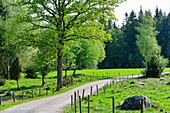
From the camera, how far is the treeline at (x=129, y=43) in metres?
112

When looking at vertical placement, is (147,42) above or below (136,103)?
above

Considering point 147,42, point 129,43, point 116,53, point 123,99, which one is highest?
point 129,43

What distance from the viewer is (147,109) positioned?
13703 mm

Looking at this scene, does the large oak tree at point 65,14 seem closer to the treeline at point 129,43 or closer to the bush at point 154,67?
the bush at point 154,67

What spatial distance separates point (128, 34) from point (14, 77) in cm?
9202

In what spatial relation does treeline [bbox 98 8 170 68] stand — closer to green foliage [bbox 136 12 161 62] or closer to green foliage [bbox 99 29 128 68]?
green foliage [bbox 99 29 128 68]

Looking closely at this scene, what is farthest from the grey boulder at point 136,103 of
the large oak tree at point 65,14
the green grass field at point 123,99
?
the large oak tree at point 65,14

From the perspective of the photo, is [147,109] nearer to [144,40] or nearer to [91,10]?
[91,10]

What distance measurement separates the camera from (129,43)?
388ft

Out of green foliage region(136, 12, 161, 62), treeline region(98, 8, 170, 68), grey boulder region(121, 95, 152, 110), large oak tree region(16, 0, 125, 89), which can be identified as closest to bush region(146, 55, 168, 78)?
green foliage region(136, 12, 161, 62)

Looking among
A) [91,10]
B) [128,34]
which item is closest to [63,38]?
[91,10]

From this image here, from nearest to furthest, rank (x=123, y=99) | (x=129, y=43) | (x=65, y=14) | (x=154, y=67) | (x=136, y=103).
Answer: (x=136, y=103), (x=123, y=99), (x=65, y=14), (x=154, y=67), (x=129, y=43)

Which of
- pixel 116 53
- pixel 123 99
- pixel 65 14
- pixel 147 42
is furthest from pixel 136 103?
pixel 116 53

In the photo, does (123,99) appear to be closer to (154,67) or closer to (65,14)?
(65,14)
